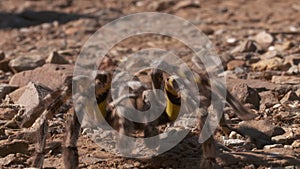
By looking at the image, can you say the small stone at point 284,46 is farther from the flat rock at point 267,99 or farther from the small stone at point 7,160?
the small stone at point 7,160

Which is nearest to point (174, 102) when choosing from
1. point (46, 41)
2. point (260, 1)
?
point (46, 41)

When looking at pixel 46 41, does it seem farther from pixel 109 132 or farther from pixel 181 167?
pixel 181 167

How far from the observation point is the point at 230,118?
5.42 meters

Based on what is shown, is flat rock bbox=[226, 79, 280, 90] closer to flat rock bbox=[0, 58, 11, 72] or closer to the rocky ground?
the rocky ground

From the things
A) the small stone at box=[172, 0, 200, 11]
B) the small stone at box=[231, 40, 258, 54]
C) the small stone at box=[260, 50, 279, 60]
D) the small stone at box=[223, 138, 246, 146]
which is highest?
the small stone at box=[172, 0, 200, 11]

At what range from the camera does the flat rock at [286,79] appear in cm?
658

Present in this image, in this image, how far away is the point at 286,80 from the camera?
262 inches

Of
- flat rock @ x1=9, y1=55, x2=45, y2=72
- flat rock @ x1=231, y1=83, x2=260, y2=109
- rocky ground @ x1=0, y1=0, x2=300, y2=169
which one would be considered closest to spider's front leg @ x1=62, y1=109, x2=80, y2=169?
rocky ground @ x1=0, y1=0, x2=300, y2=169

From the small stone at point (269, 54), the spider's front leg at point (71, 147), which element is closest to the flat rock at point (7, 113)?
the spider's front leg at point (71, 147)

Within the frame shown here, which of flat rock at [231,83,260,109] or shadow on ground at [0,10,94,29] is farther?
shadow on ground at [0,10,94,29]

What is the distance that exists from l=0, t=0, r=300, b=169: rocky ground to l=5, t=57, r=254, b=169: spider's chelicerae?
0.85 ft

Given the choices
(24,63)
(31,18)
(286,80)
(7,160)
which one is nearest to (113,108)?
(7,160)

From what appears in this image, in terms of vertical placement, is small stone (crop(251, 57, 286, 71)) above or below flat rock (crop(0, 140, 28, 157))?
above

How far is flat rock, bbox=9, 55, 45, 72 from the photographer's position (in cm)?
759
